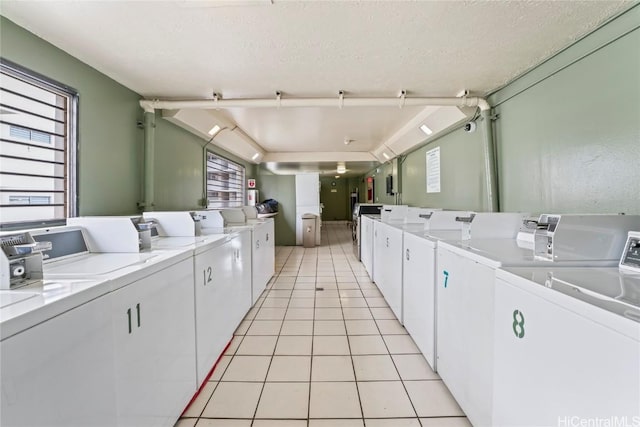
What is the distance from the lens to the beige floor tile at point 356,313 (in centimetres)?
279

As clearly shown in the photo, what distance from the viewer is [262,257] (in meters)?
3.62

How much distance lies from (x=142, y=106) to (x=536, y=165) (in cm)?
380

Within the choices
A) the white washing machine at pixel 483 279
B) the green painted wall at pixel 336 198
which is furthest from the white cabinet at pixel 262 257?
the green painted wall at pixel 336 198

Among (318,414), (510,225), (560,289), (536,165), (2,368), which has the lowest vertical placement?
(318,414)

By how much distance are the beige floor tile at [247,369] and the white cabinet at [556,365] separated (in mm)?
1455

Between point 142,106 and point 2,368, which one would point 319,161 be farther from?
point 2,368

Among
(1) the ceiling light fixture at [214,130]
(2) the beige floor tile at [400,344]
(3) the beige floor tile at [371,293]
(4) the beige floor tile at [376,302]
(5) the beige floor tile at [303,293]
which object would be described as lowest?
(2) the beige floor tile at [400,344]

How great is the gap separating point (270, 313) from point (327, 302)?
722 mm

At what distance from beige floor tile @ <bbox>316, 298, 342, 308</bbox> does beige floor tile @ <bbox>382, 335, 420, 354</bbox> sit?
85 cm

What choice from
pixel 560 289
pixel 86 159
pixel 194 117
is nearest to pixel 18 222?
pixel 86 159

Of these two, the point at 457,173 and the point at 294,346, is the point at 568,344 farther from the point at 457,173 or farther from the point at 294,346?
the point at 457,173

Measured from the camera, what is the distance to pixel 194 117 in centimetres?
327

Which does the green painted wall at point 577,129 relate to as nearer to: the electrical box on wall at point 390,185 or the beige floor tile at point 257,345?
the beige floor tile at point 257,345

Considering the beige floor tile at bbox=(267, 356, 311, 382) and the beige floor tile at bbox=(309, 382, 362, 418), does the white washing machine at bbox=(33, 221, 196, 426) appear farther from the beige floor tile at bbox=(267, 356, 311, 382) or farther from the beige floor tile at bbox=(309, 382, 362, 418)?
the beige floor tile at bbox=(309, 382, 362, 418)
